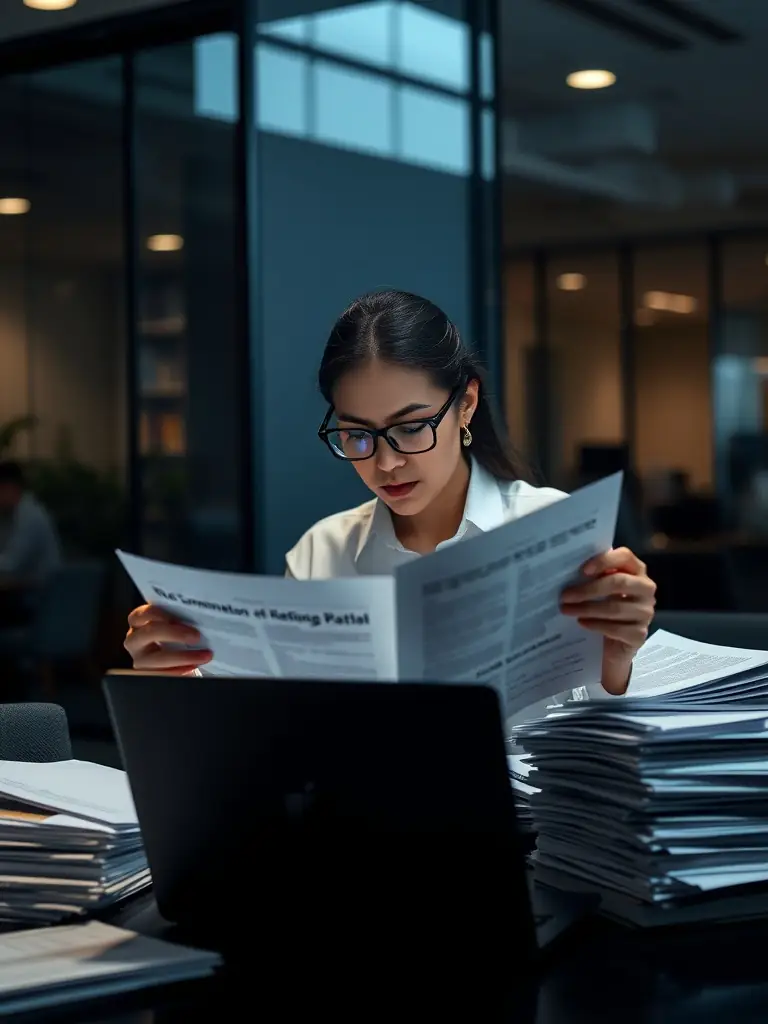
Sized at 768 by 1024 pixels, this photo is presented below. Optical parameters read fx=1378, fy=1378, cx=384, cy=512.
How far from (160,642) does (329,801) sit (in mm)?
298

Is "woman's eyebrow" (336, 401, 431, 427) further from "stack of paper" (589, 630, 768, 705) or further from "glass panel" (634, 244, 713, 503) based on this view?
"glass panel" (634, 244, 713, 503)

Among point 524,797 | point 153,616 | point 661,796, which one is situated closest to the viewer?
point 661,796

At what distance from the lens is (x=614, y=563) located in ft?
3.75

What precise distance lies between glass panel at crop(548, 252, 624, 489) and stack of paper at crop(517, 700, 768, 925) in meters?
9.14

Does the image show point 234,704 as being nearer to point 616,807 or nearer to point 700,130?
point 616,807

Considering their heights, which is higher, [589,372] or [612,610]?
[589,372]

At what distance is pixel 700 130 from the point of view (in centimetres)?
790

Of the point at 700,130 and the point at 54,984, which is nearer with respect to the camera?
the point at 54,984

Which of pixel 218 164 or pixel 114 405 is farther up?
pixel 218 164

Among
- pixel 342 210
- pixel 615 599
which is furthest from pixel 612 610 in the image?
pixel 342 210

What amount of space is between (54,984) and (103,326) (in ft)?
13.2

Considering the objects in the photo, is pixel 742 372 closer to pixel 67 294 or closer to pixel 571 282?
pixel 571 282

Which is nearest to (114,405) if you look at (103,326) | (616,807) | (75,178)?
(103,326)

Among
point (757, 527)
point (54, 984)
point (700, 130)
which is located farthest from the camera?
point (757, 527)
